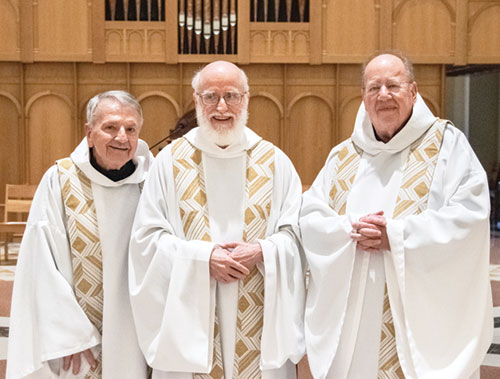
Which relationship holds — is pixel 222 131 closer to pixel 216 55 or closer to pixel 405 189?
pixel 405 189

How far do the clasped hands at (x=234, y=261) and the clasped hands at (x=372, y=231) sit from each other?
1.35 ft

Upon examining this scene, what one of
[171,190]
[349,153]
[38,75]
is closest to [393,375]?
[349,153]

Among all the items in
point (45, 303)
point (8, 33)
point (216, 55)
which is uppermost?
point (8, 33)

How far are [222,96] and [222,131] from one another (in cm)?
15

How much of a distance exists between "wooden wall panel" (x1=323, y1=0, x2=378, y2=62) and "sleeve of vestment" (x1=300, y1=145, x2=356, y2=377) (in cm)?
809

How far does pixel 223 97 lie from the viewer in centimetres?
301

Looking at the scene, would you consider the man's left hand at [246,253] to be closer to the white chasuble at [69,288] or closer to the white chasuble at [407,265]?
the white chasuble at [407,265]

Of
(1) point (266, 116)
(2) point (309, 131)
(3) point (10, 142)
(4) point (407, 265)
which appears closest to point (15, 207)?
(3) point (10, 142)

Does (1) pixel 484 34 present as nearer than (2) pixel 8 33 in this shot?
No

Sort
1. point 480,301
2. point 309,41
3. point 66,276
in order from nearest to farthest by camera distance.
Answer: point 480,301 → point 66,276 → point 309,41

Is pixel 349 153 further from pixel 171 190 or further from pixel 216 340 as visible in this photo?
pixel 216 340

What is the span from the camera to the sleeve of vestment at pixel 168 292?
2883 millimetres

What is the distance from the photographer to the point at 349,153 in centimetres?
318

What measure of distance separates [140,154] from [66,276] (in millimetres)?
639
